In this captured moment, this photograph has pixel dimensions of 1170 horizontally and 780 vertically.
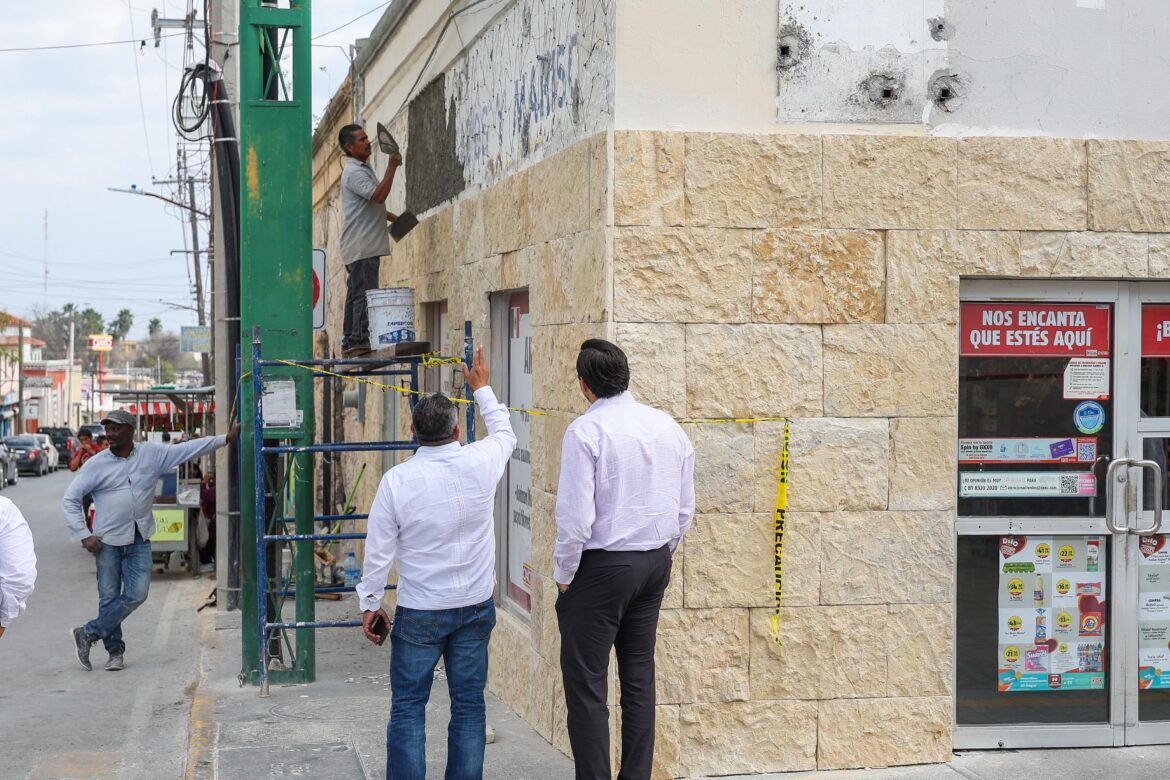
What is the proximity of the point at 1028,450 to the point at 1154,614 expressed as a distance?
1106 millimetres

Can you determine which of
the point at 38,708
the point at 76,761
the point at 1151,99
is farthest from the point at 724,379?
the point at 38,708

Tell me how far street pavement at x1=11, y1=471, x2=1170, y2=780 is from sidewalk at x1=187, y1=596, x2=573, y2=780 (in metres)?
0.01

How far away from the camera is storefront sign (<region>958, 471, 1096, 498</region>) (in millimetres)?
6316

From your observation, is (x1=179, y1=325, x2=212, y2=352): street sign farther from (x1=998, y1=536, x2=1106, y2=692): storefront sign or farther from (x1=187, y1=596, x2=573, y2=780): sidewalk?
(x1=998, y1=536, x2=1106, y2=692): storefront sign

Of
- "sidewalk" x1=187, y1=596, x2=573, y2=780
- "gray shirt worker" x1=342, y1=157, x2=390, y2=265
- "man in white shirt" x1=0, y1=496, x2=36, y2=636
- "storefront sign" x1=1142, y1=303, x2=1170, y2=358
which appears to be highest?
"gray shirt worker" x1=342, y1=157, x2=390, y2=265

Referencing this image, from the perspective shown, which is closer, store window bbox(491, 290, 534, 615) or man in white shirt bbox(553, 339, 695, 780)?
man in white shirt bbox(553, 339, 695, 780)

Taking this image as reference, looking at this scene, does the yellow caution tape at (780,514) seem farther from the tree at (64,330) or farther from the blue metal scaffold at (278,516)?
the tree at (64,330)

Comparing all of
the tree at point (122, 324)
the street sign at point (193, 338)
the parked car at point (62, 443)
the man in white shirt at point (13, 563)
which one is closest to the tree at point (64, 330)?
the tree at point (122, 324)

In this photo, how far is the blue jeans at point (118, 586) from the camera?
9727 mm

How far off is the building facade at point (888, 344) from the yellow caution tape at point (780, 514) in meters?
0.02

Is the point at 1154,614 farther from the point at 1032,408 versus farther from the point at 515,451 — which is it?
the point at 515,451

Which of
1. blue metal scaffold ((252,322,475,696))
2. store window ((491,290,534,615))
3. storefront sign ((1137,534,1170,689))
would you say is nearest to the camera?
storefront sign ((1137,534,1170,689))

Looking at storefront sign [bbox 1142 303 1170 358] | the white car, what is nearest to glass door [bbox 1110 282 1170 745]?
storefront sign [bbox 1142 303 1170 358]

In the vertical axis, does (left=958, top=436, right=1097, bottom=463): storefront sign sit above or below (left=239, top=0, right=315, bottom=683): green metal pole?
below
